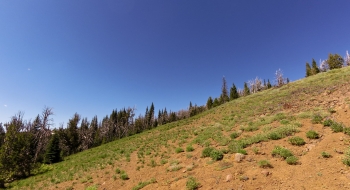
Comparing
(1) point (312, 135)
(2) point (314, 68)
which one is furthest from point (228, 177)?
(2) point (314, 68)

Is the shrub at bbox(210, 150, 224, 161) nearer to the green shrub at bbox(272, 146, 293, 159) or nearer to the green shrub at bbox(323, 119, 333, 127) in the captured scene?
the green shrub at bbox(272, 146, 293, 159)

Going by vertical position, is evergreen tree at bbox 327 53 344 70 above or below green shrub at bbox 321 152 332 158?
above

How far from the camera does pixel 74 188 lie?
1186 cm

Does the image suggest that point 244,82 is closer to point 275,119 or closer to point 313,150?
point 275,119

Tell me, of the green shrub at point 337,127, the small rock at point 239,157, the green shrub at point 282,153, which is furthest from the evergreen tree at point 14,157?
the green shrub at point 337,127

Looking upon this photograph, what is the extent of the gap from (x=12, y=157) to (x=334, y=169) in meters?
29.0

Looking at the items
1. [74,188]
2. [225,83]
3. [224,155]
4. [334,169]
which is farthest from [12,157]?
[225,83]

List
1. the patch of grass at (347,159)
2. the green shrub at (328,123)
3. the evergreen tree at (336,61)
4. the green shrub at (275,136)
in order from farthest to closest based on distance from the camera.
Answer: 1. the evergreen tree at (336,61)
2. the green shrub at (275,136)
3. the green shrub at (328,123)
4. the patch of grass at (347,159)

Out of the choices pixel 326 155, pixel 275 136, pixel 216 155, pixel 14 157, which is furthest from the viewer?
pixel 14 157

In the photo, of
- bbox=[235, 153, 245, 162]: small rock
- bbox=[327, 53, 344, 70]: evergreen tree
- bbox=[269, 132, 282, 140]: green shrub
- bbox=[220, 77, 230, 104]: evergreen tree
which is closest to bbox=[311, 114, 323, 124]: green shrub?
bbox=[269, 132, 282, 140]: green shrub

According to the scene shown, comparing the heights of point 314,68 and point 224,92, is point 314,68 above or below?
above

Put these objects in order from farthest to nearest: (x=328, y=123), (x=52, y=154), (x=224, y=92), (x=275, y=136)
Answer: (x=224, y=92)
(x=52, y=154)
(x=275, y=136)
(x=328, y=123)

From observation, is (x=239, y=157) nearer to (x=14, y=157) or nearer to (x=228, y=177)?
(x=228, y=177)

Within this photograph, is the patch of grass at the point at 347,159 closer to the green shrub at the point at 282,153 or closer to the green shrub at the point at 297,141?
the green shrub at the point at 282,153
